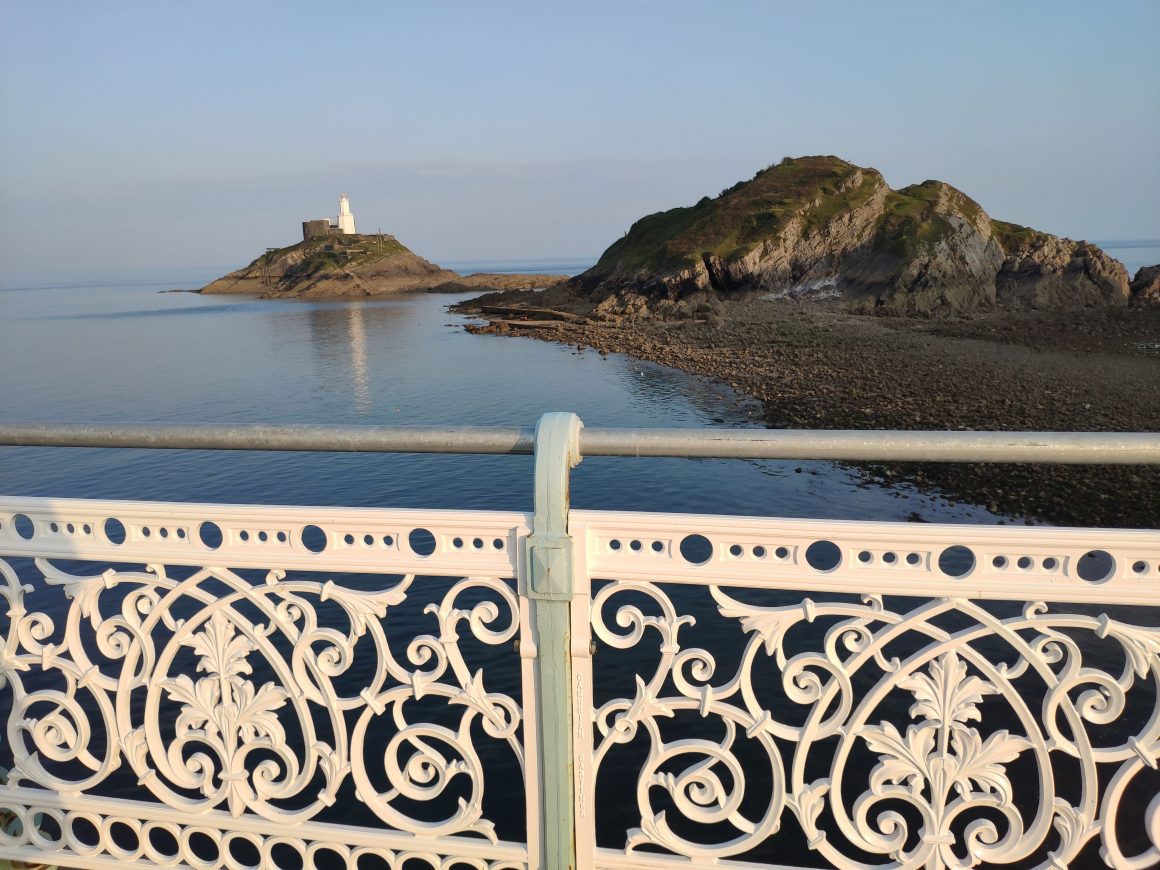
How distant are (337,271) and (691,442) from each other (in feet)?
350

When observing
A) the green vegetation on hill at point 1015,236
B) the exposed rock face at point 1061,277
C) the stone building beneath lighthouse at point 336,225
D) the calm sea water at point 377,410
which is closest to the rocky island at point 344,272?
the stone building beneath lighthouse at point 336,225

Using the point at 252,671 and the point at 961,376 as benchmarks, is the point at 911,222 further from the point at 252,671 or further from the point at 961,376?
the point at 252,671

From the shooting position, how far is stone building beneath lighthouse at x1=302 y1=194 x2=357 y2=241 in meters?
121

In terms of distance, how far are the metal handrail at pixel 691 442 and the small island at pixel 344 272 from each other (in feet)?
293

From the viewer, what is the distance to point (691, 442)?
2.06 m

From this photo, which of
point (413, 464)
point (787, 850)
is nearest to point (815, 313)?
point (413, 464)

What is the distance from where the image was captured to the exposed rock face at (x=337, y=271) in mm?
100625

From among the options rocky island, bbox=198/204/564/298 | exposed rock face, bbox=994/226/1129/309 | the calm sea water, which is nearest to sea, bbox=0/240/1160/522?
the calm sea water

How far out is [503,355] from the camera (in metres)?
36.5

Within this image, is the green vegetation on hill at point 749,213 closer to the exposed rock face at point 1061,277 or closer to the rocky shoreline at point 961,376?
the rocky shoreline at point 961,376

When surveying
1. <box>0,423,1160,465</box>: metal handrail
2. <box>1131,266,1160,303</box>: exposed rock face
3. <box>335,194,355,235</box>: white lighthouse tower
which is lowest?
<box>0,423,1160,465</box>: metal handrail

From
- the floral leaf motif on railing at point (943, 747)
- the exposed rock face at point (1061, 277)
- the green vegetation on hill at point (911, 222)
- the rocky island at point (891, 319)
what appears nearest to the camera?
the floral leaf motif on railing at point (943, 747)

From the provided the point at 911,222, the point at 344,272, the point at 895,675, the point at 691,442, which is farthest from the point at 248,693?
the point at 344,272

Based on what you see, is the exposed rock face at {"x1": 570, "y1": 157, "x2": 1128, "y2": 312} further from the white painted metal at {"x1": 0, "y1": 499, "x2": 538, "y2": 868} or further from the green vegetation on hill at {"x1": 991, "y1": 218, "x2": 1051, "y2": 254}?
the white painted metal at {"x1": 0, "y1": 499, "x2": 538, "y2": 868}
